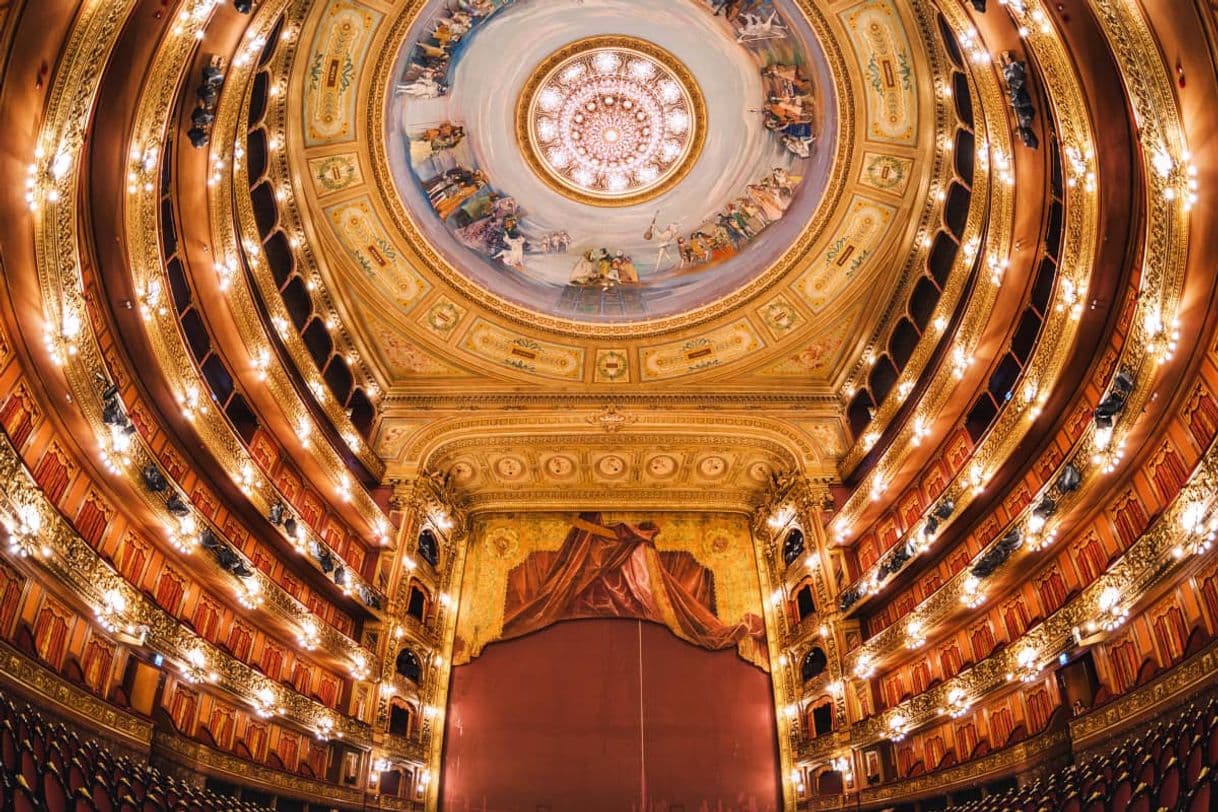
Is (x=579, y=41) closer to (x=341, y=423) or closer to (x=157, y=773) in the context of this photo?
(x=341, y=423)

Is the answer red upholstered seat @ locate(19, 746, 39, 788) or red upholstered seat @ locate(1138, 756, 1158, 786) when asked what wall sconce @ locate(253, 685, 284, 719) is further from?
red upholstered seat @ locate(1138, 756, 1158, 786)

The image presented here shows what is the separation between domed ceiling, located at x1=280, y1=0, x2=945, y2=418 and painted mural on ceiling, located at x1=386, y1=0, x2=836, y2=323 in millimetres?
59

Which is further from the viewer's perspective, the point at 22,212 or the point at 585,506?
the point at 585,506

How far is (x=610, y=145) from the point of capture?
2192cm

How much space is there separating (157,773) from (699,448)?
47.7 feet

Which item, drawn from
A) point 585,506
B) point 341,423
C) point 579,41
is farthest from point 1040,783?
point 579,41

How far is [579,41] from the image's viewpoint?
2034 cm

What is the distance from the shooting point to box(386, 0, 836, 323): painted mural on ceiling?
19.0 metres

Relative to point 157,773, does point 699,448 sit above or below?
above

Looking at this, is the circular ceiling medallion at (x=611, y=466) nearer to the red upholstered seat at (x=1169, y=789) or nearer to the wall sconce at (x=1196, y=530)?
the wall sconce at (x=1196, y=530)

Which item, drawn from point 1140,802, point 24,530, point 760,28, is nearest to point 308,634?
point 24,530

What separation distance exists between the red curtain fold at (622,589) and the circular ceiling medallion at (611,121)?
9.81 metres

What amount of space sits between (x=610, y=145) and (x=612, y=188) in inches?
48.2

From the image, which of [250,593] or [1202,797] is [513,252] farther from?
[1202,797]
